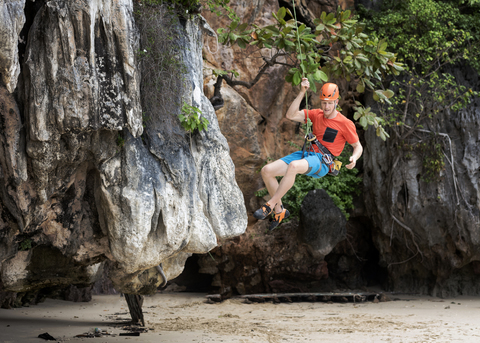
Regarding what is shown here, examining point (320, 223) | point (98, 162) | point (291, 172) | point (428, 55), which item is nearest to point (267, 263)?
point (320, 223)

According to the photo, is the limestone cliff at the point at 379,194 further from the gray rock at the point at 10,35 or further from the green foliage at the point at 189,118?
the gray rock at the point at 10,35

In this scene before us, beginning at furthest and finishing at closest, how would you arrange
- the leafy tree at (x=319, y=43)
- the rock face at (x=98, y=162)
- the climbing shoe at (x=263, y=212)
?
the climbing shoe at (x=263, y=212) < the leafy tree at (x=319, y=43) < the rock face at (x=98, y=162)

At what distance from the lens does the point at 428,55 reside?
10805 mm

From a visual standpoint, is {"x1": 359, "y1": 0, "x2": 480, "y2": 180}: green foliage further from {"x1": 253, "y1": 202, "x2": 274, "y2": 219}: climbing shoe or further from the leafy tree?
{"x1": 253, "y1": 202, "x2": 274, "y2": 219}: climbing shoe

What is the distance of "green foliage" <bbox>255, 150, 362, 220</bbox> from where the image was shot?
476 inches

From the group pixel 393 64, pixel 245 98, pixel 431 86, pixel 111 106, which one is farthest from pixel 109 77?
pixel 431 86

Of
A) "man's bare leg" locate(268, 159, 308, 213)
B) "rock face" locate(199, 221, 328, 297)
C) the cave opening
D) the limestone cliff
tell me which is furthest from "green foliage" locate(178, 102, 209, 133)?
the cave opening

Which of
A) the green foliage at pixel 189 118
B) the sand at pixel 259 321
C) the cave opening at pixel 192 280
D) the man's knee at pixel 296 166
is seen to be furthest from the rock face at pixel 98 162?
the cave opening at pixel 192 280

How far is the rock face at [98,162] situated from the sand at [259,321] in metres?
2.42

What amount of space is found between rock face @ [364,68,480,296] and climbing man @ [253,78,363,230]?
6431mm

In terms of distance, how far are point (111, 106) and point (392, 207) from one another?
8549 millimetres

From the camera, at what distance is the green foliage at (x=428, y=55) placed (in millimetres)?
10758

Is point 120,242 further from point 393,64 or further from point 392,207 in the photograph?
point 392,207

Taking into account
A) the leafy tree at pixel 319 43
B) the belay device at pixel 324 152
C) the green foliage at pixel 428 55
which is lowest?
the belay device at pixel 324 152
